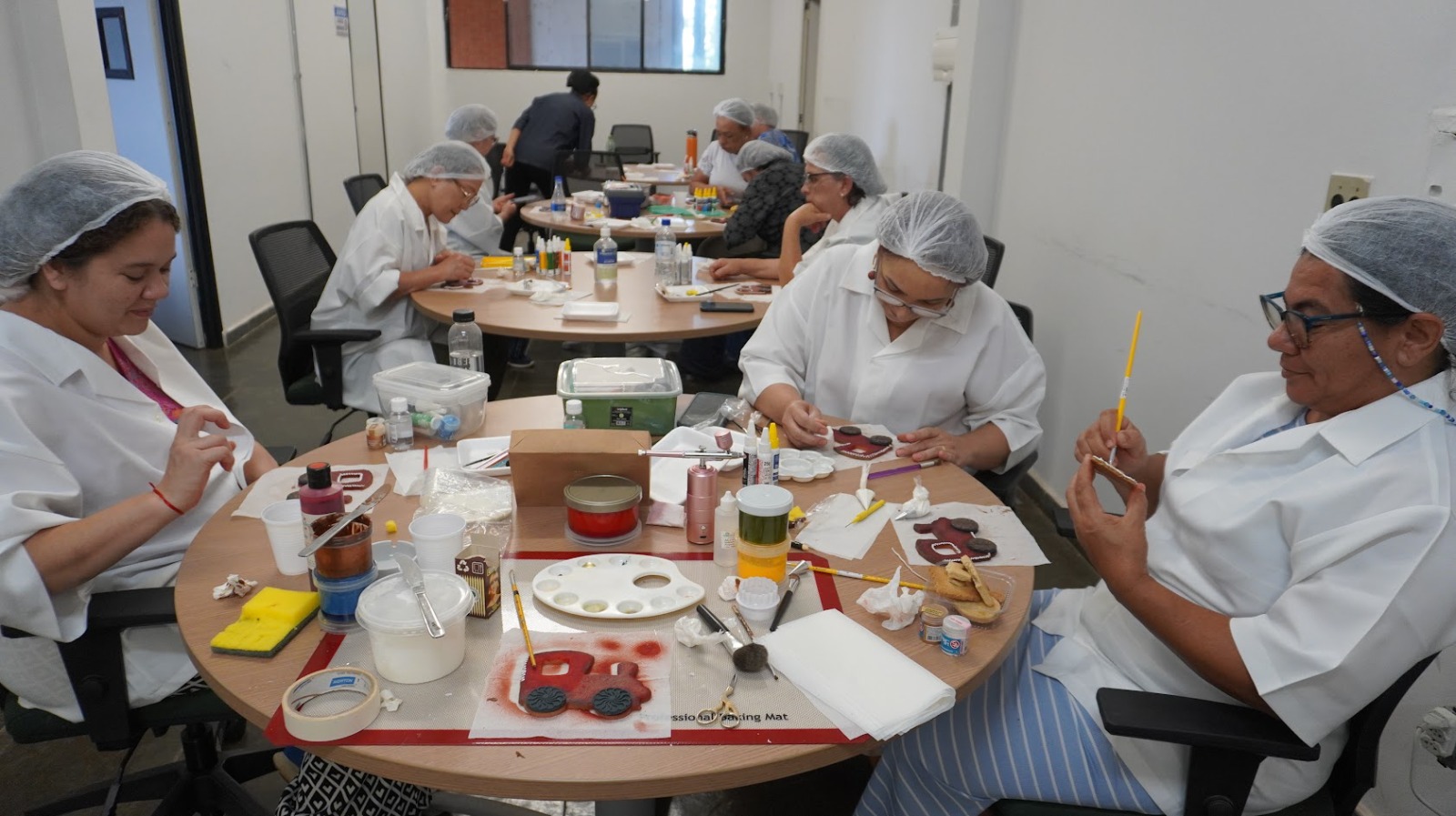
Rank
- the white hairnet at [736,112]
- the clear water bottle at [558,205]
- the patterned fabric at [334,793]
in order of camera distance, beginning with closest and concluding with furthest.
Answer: the patterned fabric at [334,793]
the clear water bottle at [558,205]
the white hairnet at [736,112]

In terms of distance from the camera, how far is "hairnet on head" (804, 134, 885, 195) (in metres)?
3.72

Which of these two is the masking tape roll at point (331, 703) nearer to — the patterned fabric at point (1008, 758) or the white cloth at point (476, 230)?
the patterned fabric at point (1008, 758)

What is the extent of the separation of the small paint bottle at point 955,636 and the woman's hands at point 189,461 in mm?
1256

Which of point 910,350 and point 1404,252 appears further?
point 910,350

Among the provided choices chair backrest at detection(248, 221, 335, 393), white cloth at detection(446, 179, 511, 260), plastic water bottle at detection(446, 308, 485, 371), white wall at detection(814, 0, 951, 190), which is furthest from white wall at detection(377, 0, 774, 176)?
plastic water bottle at detection(446, 308, 485, 371)

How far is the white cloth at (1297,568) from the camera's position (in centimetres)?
122

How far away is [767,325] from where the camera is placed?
2531mm

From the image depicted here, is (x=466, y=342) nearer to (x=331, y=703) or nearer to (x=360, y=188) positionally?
(x=331, y=703)

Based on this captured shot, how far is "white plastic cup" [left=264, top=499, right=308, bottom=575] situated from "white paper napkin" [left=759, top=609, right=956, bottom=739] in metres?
0.78

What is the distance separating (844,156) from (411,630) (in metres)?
3.01

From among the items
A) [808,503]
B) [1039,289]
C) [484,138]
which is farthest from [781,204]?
[808,503]

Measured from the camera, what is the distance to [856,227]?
3.65 meters

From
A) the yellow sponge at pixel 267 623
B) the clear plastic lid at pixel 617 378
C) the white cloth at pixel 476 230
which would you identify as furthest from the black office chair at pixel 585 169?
the yellow sponge at pixel 267 623

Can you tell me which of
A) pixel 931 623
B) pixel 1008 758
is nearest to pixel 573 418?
pixel 931 623
